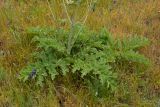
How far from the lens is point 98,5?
15.1 feet

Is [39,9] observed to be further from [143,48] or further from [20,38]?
[143,48]

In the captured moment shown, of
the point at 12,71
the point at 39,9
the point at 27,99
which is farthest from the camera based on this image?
the point at 39,9

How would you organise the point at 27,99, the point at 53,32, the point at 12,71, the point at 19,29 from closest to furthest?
the point at 27,99 → the point at 12,71 → the point at 53,32 → the point at 19,29

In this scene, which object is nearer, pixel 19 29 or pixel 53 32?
pixel 53 32

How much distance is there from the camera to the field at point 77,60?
131 inches

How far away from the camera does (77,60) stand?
345 centimetres

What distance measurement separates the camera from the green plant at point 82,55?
3344 mm

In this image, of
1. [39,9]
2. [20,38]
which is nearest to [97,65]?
[20,38]

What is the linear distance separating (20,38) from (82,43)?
667 millimetres

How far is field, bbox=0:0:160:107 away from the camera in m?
3.33

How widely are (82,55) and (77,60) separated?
0.32 ft

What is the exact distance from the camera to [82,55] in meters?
3.53

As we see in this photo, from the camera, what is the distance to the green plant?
11.0 feet

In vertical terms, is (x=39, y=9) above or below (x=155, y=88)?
above
